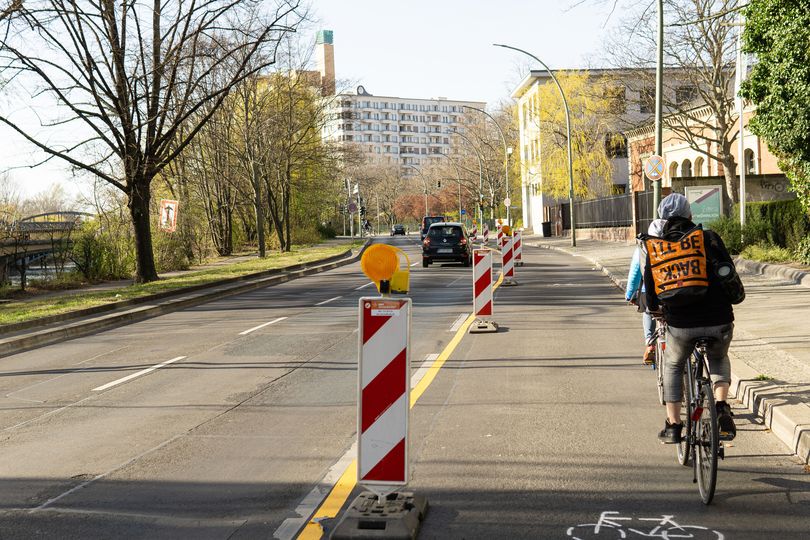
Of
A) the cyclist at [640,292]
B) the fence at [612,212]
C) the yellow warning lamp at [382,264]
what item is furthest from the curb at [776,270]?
the fence at [612,212]

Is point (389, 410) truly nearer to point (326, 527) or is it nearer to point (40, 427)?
point (326, 527)

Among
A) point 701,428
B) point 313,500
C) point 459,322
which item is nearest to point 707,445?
point 701,428

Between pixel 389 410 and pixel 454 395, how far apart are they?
12.1 feet

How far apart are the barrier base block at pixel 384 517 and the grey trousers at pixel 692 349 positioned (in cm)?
192

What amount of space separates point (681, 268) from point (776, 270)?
1626cm

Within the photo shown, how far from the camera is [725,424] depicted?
5.36 meters

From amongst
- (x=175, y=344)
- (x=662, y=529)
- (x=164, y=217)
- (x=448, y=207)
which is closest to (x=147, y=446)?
(x=662, y=529)

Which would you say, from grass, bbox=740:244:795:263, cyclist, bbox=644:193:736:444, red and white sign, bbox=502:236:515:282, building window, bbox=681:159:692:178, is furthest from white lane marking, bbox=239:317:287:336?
building window, bbox=681:159:692:178

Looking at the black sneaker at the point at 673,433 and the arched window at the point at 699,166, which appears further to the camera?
the arched window at the point at 699,166

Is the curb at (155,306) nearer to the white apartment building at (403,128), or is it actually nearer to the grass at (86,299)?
the grass at (86,299)

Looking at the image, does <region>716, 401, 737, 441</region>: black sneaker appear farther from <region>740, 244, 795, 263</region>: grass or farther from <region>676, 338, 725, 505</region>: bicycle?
<region>740, 244, 795, 263</region>: grass

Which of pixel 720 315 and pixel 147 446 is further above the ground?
pixel 720 315

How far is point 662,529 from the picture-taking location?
4.73 metres

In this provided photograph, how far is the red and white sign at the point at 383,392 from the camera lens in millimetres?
4934
